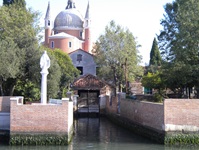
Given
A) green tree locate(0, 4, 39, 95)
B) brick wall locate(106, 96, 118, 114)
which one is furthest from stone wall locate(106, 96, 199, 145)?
brick wall locate(106, 96, 118, 114)

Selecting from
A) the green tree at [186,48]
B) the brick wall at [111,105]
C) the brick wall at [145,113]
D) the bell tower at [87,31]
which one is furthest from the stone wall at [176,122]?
the bell tower at [87,31]

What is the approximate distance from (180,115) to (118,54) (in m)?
21.1

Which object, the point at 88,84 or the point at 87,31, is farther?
the point at 87,31

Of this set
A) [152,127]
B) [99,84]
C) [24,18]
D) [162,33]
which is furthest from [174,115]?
[99,84]

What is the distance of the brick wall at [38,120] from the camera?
1596cm

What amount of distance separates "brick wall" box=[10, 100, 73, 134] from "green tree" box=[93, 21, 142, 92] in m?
21.6

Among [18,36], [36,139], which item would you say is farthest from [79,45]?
[36,139]

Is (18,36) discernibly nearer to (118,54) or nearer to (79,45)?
(118,54)

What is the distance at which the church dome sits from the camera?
55.2 metres

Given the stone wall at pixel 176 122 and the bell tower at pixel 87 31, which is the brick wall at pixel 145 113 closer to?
the stone wall at pixel 176 122

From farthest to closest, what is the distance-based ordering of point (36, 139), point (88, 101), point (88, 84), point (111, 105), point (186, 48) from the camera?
1. point (88, 101)
2. point (88, 84)
3. point (111, 105)
4. point (186, 48)
5. point (36, 139)

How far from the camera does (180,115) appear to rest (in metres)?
16.5

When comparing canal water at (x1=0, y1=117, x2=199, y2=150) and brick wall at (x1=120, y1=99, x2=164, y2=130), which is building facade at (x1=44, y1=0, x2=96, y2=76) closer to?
brick wall at (x1=120, y1=99, x2=164, y2=130)

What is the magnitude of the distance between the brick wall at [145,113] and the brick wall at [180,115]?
1.19 feet
